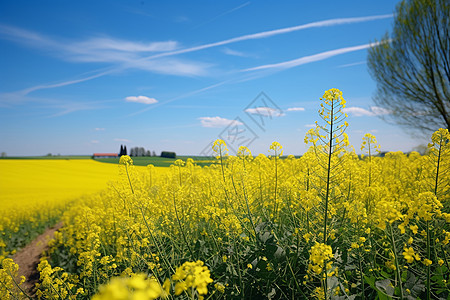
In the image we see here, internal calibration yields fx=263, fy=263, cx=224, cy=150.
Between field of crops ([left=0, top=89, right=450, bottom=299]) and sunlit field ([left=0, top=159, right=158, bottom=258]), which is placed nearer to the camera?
field of crops ([left=0, top=89, right=450, bottom=299])

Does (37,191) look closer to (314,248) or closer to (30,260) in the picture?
(30,260)

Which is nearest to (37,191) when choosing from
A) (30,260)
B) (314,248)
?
(30,260)

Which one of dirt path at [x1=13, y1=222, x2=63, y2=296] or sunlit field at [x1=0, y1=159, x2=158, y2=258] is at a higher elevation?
sunlit field at [x1=0, y1=159, x2=158, y2=258]

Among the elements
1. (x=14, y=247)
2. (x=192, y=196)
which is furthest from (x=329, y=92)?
(x=14, y=247)

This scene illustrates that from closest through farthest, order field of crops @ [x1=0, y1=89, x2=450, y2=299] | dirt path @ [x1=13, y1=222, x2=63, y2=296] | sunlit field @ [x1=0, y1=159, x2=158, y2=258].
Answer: field of crops @ [x1=0, y1=89, x2=450, y2=299] → dirt path @ [x1=13, y1=222, x2=63, y2=296] → sunlit field @ [x1=0, y1=159, x2=158, y2=258]

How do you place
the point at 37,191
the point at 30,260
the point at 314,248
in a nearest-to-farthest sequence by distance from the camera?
the point at 314,248 → the point at 30,260 → the point at 37,191

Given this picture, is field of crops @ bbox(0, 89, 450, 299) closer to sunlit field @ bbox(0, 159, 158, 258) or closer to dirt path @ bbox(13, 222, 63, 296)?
sunlit field @ bbox(0, 159, 158, 258)

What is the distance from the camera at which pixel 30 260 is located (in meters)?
7.39

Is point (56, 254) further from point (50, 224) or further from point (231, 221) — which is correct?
point (231, 221)

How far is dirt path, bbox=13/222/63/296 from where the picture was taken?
6036mm

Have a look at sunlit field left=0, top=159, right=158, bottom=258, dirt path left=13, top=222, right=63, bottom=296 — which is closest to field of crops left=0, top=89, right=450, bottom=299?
sunlit field left=0, top=159, right=158, bottom=258

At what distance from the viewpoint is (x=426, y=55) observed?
15867 mm

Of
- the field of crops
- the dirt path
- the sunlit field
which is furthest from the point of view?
the sunlit field

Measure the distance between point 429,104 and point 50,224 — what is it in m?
21.6
